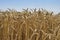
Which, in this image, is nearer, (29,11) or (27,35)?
(27,35)

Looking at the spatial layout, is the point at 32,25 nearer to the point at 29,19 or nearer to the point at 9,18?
the point at 29,19

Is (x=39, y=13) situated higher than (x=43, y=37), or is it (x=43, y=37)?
A: (x=39, y=13)

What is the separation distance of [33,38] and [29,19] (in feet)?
1.08

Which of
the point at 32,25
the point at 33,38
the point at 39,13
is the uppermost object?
the point at 39,13

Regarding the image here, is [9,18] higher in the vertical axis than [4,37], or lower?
higher

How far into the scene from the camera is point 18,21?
2.57 m

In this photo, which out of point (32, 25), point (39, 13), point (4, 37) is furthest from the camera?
point (39, 13)

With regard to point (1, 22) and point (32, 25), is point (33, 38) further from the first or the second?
point (1, 22)

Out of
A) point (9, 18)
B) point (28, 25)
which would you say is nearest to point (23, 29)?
point (28, 25)

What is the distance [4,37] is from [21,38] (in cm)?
23

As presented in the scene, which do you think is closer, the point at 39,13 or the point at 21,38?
the point at 21,38

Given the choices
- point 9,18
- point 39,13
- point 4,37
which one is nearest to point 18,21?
point 9,18

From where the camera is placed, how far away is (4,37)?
94.2 inches

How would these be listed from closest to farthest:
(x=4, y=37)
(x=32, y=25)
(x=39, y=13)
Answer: (x=4, y=37) → (x=32, y=25) → (x=39, y=13)
